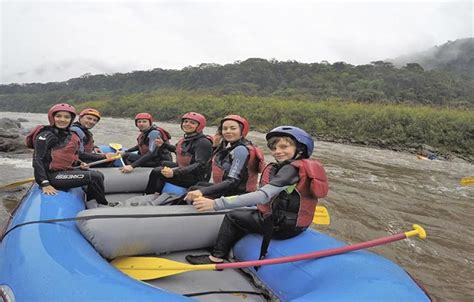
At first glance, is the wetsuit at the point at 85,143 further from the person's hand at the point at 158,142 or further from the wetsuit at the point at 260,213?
the wetsuit at the point at 260,213

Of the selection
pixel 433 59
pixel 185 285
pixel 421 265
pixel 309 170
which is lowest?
pixel 421 265

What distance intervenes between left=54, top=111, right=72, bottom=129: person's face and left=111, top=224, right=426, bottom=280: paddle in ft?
5.64

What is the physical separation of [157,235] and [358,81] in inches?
1508

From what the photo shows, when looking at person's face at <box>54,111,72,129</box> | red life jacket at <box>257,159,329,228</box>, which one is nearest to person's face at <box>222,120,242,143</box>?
red life jacket at <box>257,159,329,228</box>

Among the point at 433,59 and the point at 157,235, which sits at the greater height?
the point at 433,59

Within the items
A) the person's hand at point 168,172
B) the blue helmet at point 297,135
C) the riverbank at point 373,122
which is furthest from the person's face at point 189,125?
the riverbank at point 373,122

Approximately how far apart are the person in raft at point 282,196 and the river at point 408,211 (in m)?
1.61

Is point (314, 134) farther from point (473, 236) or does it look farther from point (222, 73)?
point (222, 73)

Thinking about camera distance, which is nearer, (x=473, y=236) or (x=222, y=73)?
(x=473, y=236)

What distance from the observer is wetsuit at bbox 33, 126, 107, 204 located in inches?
135

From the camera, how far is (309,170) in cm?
247

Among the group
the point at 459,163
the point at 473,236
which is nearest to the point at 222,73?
the point at 459,163

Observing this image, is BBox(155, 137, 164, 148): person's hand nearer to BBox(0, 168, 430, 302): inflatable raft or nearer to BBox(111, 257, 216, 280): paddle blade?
BBox(0, 168, 430, 302): inflatable raft

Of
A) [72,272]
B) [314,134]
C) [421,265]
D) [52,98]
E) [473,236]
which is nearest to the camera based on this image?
[72,272]
